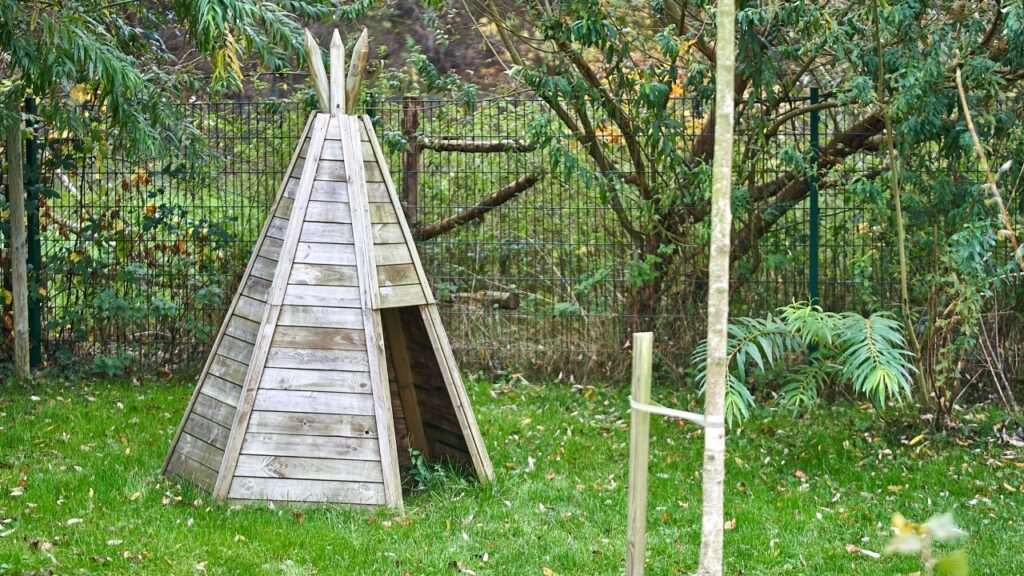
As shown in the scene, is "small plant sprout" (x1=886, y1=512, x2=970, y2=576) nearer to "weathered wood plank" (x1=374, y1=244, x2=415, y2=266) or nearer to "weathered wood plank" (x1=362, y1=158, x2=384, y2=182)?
"weathered wood plank" (x1=374, y1=244, x2=415, y2=266)

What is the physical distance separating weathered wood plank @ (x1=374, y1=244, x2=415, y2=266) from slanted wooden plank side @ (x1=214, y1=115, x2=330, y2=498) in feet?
1.45

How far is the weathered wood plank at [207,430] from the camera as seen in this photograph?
5.36 metres

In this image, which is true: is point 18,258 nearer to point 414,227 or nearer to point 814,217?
point 414,227

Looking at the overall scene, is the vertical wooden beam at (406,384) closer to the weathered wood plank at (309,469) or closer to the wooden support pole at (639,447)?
the weathered wood plank at (309,469)

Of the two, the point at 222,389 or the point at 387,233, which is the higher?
the point at 387,233

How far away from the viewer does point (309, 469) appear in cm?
521

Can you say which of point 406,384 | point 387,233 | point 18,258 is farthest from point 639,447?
point 18,258

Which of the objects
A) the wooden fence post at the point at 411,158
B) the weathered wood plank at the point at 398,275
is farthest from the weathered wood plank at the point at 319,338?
the wooden fence post at the point at 411,158

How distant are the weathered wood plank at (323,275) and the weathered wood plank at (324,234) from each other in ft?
0.45

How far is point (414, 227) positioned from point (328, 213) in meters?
3.78

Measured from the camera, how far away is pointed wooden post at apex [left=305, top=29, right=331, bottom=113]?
213 inches

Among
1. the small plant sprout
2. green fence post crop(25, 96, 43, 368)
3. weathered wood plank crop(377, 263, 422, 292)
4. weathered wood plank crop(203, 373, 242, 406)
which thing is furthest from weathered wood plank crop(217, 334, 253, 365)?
the small plant sprout

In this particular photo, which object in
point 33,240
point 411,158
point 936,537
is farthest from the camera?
point 411,158

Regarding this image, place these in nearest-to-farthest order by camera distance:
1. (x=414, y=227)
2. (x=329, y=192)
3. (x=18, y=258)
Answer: (x=329, y=192), (x=18, y=258), (x=414, y=227)
